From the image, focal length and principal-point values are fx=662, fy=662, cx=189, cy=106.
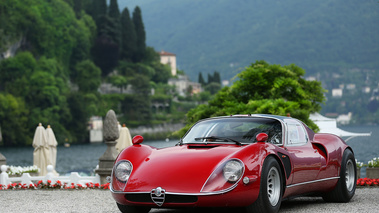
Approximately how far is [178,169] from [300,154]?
1.87 m

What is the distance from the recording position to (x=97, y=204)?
10.0m

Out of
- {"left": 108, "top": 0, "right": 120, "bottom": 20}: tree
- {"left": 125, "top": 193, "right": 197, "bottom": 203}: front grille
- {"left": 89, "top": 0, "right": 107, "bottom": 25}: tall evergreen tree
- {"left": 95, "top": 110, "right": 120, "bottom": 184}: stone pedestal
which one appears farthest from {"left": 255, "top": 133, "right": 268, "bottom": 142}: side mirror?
{"left": 108, "top": 0, "right": 120, "bottom": 20}: tree

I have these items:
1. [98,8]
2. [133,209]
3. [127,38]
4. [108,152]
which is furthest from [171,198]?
[98,8]

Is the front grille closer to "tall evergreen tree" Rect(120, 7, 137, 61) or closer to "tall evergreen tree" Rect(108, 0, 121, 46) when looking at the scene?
"tall evergreen tree" Rect(108, 0, 121, 46)

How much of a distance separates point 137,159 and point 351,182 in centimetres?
354

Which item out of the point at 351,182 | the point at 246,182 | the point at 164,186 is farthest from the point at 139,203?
the point at 351,182

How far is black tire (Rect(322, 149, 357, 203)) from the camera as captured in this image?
939 cm

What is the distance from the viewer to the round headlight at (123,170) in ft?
25.6

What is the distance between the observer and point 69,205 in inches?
393

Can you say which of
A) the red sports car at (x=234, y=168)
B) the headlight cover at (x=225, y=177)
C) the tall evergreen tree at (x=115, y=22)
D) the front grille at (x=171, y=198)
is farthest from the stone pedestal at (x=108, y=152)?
the tall evergreen tree at (x=115, y=22)

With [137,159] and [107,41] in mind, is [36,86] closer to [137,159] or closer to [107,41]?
[107,41]

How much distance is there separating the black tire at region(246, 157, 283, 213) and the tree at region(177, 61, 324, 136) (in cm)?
1689

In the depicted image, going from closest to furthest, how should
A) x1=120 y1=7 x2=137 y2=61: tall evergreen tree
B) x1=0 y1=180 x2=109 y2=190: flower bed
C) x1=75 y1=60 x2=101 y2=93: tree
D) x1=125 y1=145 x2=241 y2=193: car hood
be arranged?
x1=125 y1=145 x2=241 y2=193: car hood
x1=0 y1=180 x2=109 y2=190: flower bed
x1=75 y1=60 x2=101 y2=93: tree
x1=120 y1=7 x2=137 y2=61: tall evergreen tree

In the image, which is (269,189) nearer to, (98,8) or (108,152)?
(108,152)
